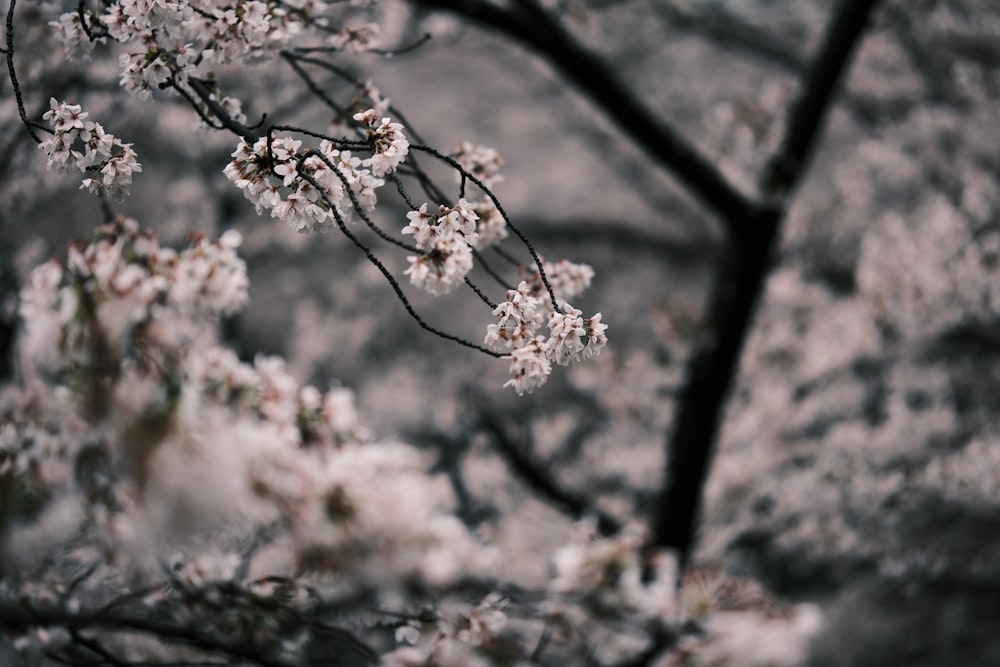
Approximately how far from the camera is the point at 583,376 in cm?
519

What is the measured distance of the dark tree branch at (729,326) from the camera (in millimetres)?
3617

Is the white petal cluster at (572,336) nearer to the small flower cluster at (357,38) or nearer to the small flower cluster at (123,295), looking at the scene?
the small flower cluster at (357,38)

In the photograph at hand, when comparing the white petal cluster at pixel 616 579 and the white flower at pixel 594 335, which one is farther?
the white petal cluster at pixel 616 579

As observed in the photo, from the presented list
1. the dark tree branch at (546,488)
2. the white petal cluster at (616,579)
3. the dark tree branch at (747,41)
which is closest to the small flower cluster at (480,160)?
the white petal cluster at (616,579)

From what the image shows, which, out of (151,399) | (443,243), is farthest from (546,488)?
(443,243)

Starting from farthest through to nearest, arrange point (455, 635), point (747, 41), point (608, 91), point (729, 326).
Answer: point (747, 41)
point (729, 326)
point (608, 91)
point (455, 635)

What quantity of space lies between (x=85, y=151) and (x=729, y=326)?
9.65ft

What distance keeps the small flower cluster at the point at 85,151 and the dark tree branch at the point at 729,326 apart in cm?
286

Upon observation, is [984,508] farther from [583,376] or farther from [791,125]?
[583,376]

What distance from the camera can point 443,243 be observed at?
1.24 metres

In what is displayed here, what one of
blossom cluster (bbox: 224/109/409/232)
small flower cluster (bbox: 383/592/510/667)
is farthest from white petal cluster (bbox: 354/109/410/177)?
small flower cluster (bbox: 383/592/510/667)

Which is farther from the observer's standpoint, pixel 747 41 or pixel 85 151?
pixel 747 41

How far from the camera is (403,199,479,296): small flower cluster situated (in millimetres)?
1231

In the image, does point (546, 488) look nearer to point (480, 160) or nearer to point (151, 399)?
point (151, 399)
